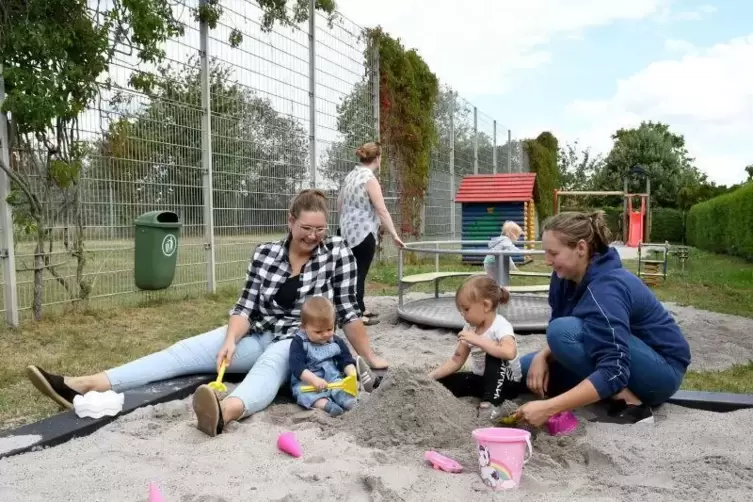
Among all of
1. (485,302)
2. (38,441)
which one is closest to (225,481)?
(38,441)

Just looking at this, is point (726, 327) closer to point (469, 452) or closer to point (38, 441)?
point (469, 452)

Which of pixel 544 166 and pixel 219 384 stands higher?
pixel 544 166

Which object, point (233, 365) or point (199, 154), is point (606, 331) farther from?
point (199, 154)

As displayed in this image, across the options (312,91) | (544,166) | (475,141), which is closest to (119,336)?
(312,91)

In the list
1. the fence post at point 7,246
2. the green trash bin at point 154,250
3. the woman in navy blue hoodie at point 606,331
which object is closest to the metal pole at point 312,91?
the green trash bin at point 154,250

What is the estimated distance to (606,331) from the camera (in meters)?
2.55

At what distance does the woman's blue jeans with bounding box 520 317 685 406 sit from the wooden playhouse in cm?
1174

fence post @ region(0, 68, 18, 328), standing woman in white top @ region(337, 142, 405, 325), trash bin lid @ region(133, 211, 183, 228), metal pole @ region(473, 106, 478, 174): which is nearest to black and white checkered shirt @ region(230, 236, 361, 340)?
standing woman in white top @ region(337, 142, 405, 325)

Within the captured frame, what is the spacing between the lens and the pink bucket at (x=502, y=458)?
2.15 meters

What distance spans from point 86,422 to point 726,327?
4.98 m

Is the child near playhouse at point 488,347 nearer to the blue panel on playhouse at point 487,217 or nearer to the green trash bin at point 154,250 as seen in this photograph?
the green trash bin at point 154,250

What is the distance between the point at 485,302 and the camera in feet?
10.0

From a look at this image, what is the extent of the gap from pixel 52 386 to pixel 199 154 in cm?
478

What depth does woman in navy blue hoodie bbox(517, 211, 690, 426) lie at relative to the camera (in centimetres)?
253
